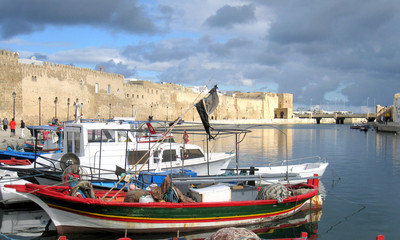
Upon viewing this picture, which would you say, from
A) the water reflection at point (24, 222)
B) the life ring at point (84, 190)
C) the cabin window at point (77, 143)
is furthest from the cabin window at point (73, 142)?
the life ring at point (84, 190)

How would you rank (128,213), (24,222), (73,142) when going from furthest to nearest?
(73,142)
(24,222)
(128,213)

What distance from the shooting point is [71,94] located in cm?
3809

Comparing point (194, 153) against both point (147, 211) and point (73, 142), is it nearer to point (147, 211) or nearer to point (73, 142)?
point (73, 142)

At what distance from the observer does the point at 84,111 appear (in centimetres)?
3972

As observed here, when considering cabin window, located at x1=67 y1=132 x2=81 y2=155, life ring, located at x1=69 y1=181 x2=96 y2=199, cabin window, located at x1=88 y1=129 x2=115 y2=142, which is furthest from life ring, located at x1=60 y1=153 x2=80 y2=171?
life ring, located at x1=69 y1=181 x2=96 y2=199

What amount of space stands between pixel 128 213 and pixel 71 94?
33.5 metres

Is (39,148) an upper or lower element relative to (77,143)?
lower

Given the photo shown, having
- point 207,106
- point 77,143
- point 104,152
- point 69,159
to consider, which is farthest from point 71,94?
point 207,106

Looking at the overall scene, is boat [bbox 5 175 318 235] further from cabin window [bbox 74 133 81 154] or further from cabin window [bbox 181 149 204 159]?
cabin window [bbox 181 149 204 159]

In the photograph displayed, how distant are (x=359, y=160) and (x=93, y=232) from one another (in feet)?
54.1

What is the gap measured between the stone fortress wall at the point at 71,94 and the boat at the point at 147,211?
7790mm

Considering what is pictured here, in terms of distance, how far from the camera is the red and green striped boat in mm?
6949

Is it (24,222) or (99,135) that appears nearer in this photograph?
(24,222)

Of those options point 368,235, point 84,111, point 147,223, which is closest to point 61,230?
point 147,223
